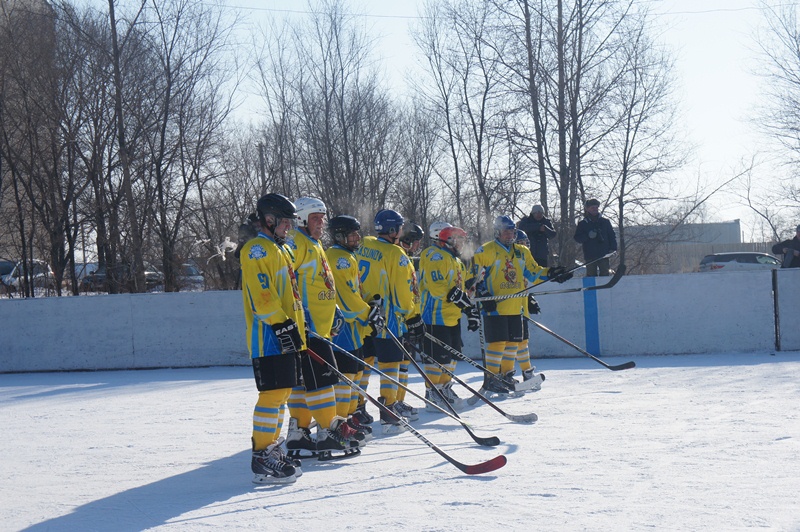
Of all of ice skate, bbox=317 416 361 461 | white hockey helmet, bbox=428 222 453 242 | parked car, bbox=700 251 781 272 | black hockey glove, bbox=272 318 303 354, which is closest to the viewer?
black hockey glove, bbox=272 318 303 354

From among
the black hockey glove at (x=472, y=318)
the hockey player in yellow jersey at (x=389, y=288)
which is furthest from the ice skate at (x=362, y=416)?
the black hockey glove at (x=472, y=318)

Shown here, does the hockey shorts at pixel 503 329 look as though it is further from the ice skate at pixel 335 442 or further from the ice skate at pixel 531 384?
the ice skate at pixel 335 442

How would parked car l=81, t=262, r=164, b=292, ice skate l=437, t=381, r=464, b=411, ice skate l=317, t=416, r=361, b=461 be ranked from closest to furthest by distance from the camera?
ice skate l=317, t=416, r=361, b=461 → ice skate l=437, t=381, r=464, b=411 → parked car l=81, t=262, r=164, b=292

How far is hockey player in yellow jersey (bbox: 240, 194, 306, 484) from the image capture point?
4957 millimetres

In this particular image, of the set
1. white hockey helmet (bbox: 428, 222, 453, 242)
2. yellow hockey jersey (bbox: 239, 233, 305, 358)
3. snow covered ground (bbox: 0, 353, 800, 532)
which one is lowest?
snow covered ground (bbox: 0, 353, 800, 532)

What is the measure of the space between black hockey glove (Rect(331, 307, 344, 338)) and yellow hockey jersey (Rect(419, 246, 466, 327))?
182 cm

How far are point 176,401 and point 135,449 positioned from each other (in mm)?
2684

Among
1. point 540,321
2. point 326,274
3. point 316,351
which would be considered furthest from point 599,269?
point 316,351

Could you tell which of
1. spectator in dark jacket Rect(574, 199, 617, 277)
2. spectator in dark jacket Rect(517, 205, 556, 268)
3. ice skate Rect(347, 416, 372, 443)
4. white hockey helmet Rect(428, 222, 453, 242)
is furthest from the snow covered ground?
spectator in dark jacket Rect(574, 199, 617, 277)

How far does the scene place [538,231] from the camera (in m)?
11.2

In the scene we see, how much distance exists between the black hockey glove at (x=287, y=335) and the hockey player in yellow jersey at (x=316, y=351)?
80cm

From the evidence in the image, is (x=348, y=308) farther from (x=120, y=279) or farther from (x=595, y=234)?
(x=120, y=279)

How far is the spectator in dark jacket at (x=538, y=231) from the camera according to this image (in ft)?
36.6

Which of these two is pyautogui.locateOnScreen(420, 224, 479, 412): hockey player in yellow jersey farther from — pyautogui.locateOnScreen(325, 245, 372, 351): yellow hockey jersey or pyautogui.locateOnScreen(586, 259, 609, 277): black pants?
pyautogui.locateOnScreen(586, 259, 609, 277): black pants
